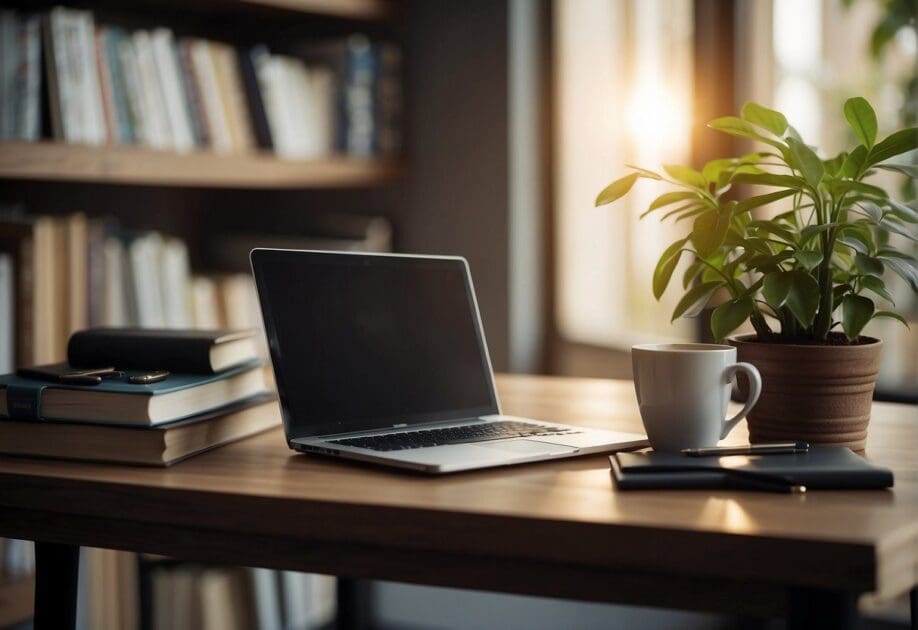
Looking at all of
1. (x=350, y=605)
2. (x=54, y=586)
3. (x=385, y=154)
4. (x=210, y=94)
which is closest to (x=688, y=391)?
(x=54, y=586)

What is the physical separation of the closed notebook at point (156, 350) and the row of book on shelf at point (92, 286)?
58 centimetres

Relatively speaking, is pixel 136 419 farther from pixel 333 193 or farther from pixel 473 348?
pixel 333 193

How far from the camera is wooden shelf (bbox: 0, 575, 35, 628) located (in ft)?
5.31

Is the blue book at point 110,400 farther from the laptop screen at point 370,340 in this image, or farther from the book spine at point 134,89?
the book spine at point 134,89

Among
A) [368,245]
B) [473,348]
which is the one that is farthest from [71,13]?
[473,348]

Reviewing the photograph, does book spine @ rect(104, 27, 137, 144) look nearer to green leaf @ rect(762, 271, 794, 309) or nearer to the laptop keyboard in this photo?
the laptop keyboard

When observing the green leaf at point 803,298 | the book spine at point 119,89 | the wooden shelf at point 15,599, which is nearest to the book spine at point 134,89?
the book spine at point 119,89

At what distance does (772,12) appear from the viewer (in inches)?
74.2

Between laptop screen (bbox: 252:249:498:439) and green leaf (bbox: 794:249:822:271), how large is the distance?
1.29 ft

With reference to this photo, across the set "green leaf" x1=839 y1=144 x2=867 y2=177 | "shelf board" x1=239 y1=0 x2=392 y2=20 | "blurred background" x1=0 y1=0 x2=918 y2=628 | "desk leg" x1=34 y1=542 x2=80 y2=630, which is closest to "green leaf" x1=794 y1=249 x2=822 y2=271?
"green leaf" x1=839 y1=144 x2=867 y2=177

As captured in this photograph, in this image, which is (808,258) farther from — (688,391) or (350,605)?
(350,605)

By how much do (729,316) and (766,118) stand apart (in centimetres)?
20

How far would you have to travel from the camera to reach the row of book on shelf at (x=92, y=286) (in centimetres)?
164

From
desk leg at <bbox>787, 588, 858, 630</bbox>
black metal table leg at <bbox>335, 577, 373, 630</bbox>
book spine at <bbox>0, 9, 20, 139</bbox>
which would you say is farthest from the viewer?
book spine at <bbox>0, 9, 20, 139</bbox>
